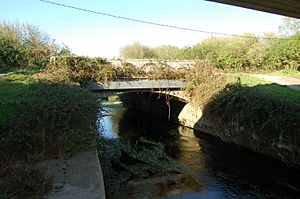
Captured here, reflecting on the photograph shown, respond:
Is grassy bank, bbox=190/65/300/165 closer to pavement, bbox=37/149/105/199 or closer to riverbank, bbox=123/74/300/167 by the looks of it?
riverbank, bbox=123/74/300/167

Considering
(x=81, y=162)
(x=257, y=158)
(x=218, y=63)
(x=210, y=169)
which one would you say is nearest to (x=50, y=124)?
(x=81, y=162)

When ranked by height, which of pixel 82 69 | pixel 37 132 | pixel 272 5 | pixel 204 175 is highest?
pixel 272 5

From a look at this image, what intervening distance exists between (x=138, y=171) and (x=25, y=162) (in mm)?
4449

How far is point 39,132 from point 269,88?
10.9m

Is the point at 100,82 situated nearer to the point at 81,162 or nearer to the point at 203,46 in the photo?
the point at 81,162

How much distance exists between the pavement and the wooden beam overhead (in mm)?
4690

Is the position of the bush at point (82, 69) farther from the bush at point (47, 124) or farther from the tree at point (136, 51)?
the tree at point (136, 51)

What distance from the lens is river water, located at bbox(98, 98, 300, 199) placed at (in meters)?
9.09

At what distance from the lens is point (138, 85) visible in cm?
1783

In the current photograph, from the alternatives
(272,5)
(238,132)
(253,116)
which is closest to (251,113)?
(253,116)

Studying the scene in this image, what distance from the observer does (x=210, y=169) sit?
1137cm

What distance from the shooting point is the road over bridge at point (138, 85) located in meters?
16.9

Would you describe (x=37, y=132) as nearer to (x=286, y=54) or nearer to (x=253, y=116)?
(x=253, y=116)

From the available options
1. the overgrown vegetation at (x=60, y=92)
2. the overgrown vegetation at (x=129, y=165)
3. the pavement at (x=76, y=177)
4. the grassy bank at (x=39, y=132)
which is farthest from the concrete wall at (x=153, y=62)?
the pavement at (x=76, y=177)
